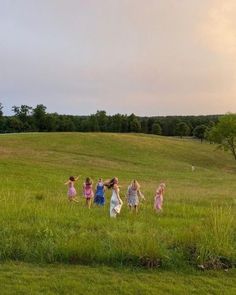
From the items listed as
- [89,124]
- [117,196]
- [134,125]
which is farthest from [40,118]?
[117,196]

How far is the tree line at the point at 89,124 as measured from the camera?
11331 cm

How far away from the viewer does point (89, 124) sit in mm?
130250

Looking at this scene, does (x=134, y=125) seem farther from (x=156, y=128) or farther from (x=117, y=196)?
(x=117, y=196)

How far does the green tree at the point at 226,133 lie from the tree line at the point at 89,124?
17.2 meters

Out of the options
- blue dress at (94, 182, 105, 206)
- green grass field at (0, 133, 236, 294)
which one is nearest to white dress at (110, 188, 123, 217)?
green grass field at (0, 133, 236, 294)

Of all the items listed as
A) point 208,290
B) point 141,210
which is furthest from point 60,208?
point 208,290

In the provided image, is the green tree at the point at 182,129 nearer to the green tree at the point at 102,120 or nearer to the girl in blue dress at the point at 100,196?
the green tree at the point at 102,120

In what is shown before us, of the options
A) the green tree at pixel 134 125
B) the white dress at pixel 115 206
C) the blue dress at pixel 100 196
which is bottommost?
the blue dress at pixel 100 196

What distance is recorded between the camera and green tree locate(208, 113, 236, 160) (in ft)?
255

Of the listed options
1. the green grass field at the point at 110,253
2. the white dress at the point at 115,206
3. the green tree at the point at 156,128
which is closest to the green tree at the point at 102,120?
the green tree at the point at 156,128

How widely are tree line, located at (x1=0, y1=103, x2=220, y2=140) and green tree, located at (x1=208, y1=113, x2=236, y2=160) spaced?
679 inches

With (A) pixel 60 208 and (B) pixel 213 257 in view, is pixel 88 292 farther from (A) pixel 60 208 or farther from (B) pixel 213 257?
(A) pixel 60 208

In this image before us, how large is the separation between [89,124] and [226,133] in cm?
5874

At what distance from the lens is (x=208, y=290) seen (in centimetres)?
763
